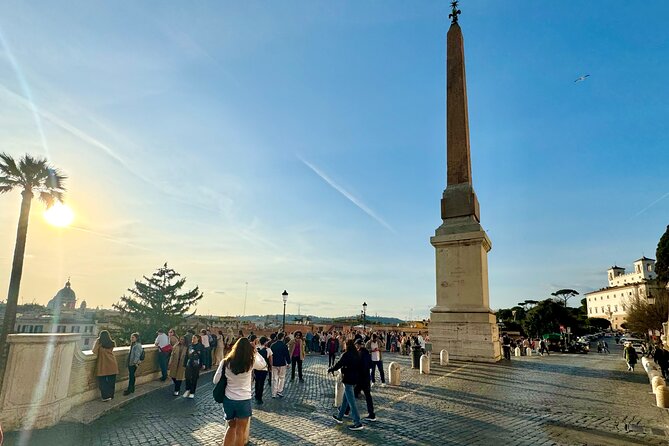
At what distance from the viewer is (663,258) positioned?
2126 inches

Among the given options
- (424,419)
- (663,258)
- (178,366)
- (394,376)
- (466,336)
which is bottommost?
(424,419)

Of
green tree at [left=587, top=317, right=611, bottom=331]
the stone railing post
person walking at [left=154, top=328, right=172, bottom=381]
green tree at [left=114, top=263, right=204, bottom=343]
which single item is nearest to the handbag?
the stone railing post

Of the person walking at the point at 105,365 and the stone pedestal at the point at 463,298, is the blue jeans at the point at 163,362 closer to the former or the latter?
the person walking at the point at 105,365

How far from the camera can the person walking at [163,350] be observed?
41.6ft

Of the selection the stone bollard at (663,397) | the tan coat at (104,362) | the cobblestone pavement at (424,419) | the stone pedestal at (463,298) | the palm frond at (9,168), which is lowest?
the cobblestone pavement at (424,419)

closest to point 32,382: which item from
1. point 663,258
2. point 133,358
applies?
point 133,358

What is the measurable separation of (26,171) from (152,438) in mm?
20709

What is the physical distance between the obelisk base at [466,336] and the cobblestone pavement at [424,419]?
412cm

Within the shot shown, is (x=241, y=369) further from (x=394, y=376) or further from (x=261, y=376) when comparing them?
(x=394, y=376)

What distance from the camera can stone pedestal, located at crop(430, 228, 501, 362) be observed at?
16797mm

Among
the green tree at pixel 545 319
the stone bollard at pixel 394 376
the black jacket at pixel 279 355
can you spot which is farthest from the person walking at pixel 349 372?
the green tree at pixel 545 319

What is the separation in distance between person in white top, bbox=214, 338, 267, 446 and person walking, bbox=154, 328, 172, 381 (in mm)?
8434

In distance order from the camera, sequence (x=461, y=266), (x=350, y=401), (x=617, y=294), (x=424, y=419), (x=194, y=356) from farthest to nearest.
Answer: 1. (x=617, y=294)
2. (x=461, y=266)
3. (x=194, y=356)
4. (x=424, y=419)
5. (x=350, y=401)

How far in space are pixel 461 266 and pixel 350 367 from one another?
11.1 m
